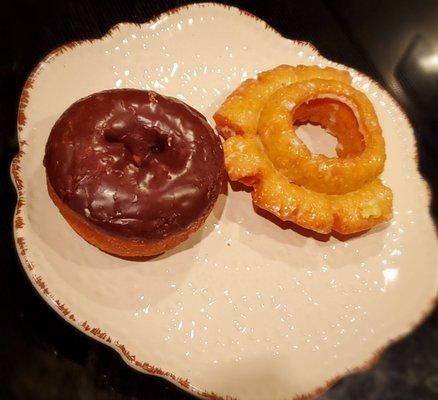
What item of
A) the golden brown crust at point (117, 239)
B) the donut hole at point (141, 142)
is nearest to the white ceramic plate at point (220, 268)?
the golden brown crust at point (117, 239)

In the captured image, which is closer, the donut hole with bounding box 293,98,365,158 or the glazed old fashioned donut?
the glazed old fashioned donut

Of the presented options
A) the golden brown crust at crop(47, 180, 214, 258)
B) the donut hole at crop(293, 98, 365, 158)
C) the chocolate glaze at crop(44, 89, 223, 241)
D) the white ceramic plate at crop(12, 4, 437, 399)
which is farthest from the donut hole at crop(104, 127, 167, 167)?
the donut hole at crop(293, 98, 365, 158)

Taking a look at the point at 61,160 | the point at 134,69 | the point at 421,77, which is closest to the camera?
the point at 61,160

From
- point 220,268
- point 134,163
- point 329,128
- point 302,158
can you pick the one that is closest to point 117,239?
point 134,163

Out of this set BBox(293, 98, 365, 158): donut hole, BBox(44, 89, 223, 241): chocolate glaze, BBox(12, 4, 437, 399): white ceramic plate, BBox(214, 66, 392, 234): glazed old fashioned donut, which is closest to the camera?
BBox(44, 89, 223, 241): chocolate glaze

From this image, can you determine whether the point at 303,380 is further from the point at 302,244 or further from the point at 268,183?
the point at 268,183

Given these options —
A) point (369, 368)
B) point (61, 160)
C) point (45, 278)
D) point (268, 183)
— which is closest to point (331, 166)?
point (268, 183)

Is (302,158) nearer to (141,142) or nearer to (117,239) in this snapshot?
(141,142)

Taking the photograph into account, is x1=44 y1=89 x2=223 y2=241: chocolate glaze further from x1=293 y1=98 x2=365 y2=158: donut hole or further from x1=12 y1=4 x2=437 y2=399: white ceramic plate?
x1=293 y1=98 x2=365 y2=158: donut hole
